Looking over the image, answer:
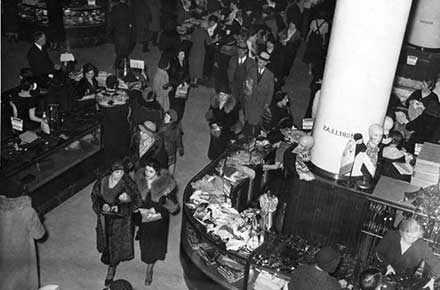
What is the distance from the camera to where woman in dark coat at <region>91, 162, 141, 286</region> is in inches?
255

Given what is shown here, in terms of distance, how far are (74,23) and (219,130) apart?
21.5ft

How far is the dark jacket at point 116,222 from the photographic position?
6.50 metres

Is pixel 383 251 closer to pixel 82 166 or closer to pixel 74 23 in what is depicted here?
pixel 82 166

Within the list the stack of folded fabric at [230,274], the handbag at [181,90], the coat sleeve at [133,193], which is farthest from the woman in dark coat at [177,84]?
the stack of folded fabric at [230,274]

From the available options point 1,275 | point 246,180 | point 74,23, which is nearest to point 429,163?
point 246,180

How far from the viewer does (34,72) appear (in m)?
9.95

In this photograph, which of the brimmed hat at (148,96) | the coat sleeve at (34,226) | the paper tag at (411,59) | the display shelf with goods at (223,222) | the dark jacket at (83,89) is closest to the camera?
the coat sleeve at (34,226)

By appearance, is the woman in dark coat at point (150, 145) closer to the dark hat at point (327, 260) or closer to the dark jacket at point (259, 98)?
the dark jacket at point (259, 98)

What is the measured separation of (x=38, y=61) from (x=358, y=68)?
576 cm

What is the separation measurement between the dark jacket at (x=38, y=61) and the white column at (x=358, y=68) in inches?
205

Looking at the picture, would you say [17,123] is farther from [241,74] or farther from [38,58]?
[241,74]

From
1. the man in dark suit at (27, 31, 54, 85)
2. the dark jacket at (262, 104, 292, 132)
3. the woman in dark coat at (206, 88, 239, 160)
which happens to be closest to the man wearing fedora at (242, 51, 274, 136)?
the dark jacket at (262, 104, 292, 132)

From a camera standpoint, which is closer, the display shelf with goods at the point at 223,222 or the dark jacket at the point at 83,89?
the display shelf with goods at the point at 223,222

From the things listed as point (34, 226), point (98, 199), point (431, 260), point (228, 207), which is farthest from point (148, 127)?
point (431, 260)
